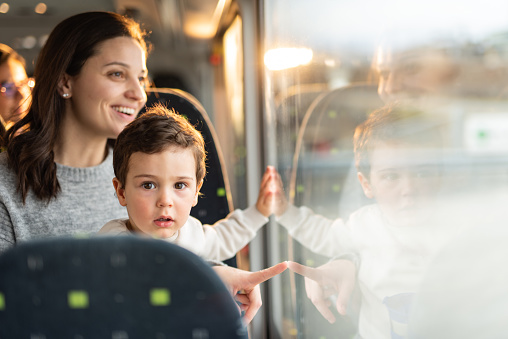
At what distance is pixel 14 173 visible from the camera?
98cm

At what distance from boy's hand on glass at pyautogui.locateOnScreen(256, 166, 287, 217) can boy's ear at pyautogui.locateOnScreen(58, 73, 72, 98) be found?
43 cm

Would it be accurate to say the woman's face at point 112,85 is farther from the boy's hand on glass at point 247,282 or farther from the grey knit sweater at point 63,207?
the boy's hand on glass at point 247,282

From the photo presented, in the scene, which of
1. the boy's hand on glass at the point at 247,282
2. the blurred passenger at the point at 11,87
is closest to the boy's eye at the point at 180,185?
the boy's hand on glass at the point at 247,282

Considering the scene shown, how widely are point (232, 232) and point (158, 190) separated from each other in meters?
0.32

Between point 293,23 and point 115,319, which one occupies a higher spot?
point 293,23

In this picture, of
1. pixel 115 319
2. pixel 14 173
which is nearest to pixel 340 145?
pixel 115 319

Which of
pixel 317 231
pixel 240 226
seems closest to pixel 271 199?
pixel 240 226

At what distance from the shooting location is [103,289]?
43 cm

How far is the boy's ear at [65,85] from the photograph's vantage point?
924 mm

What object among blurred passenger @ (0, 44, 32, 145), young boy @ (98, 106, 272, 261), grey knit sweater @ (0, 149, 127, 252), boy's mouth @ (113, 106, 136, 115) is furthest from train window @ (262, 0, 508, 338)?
blurred passenger @ (0, 44, 32, 145)

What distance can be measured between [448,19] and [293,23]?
0.55 m

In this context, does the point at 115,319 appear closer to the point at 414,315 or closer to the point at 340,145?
the point at 414,315

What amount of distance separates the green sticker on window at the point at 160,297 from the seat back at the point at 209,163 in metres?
0.61

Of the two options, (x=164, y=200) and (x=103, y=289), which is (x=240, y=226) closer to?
(x=164, y=200)
